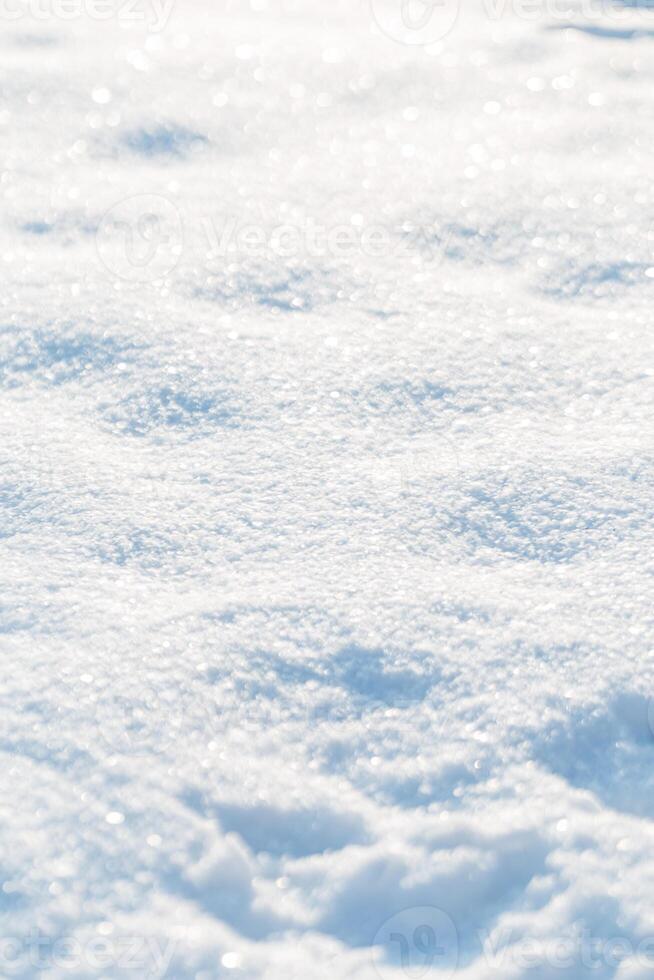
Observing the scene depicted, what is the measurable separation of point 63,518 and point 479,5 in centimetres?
180

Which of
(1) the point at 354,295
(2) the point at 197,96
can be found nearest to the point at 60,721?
(1) the point at 354,295

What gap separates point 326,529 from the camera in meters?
1.15

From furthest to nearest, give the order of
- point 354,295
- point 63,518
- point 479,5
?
point 479,5, point 354,295, point 63,518

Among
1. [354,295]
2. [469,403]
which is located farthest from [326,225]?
[469,403]

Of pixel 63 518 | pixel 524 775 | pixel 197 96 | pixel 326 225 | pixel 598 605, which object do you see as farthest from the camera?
pixel 197 96

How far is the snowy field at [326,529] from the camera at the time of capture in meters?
0.85

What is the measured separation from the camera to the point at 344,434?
4.21ft

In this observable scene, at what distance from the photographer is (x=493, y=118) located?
1.95 metres

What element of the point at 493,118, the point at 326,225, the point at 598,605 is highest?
the point at 493,118

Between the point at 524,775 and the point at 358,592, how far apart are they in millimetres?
253

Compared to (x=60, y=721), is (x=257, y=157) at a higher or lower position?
higher

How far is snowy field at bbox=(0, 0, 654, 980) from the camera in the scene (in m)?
0.85

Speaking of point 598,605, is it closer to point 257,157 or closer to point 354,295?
point 354,295

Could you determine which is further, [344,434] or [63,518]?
[344,434]
